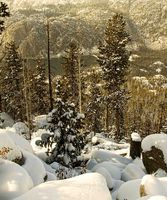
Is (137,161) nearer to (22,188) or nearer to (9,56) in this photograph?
(22,188)

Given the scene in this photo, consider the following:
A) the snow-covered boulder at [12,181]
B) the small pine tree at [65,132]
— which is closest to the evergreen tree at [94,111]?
the small pine tree at [65,132]

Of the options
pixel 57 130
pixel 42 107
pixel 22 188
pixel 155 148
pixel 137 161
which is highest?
pixel 22 188

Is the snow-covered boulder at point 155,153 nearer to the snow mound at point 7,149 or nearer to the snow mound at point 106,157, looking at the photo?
the snow mound at point 106,157

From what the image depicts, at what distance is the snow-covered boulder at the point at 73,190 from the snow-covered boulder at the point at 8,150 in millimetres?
3904

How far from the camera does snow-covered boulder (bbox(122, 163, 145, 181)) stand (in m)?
19.6

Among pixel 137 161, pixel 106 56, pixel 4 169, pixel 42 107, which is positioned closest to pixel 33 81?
pixel 42 107

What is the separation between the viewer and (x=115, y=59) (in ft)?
124

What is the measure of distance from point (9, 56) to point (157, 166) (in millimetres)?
29980

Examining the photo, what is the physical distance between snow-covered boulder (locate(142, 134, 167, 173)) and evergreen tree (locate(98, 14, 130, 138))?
17559 mm

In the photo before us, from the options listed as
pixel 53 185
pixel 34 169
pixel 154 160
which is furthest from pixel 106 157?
pixel 53 185

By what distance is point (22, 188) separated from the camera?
870 centimetres

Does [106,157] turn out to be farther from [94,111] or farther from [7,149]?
[94,111]

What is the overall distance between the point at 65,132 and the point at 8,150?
7700mm

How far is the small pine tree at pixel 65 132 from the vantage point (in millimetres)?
18938
